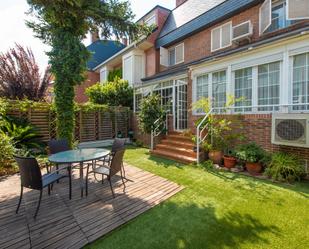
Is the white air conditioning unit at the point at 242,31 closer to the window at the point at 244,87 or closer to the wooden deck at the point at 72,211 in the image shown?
the window at the point at 244,87

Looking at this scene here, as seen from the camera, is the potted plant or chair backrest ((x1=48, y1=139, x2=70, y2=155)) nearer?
chair backrest ((x1=48, y1=139, x2=70, y2=155))

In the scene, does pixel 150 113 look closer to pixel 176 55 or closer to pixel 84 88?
pixel 176 55

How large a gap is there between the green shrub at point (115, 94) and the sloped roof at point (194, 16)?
13.1 ft

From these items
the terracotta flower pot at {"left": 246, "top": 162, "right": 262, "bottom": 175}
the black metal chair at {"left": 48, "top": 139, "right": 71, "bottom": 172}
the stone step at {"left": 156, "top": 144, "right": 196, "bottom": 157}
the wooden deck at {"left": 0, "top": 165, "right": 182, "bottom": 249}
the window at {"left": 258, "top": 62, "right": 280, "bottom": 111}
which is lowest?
the wooden deck at {"left": 0, "top": 165, "right": 182, "bottom": 249}

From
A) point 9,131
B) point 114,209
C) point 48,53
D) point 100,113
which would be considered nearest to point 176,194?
point 114,209

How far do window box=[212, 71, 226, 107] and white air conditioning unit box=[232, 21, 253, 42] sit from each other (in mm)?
2891

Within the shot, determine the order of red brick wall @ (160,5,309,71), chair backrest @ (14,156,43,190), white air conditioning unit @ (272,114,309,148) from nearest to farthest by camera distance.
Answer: chair backrest @ (14,156,43,190)
white air conditioning unit @ (272,114,309,148)
red brick wall @ (160,5,309,71)

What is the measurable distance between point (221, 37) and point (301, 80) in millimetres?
5909

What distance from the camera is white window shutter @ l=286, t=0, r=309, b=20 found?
23.3 ft

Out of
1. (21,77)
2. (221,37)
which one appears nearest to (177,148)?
(221,37)

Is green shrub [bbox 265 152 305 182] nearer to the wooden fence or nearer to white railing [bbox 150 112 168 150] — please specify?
white railing [bbox 150 112 168 150]

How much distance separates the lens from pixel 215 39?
1065cm

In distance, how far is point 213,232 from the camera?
3.01 metres

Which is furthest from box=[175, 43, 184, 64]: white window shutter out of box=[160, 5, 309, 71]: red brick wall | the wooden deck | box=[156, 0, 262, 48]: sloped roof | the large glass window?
the wooden deck
